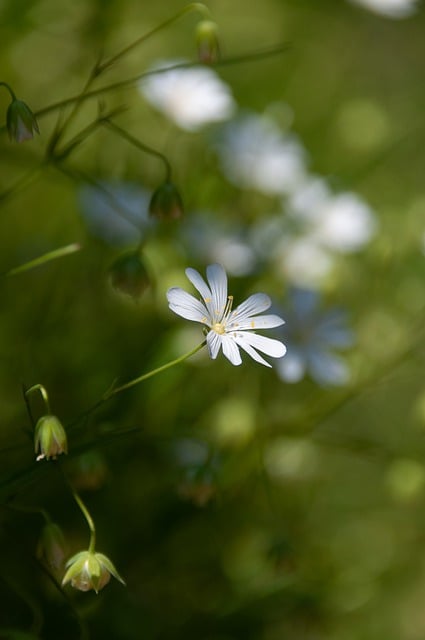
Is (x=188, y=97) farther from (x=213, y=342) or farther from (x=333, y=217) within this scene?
(x=213, y=342)

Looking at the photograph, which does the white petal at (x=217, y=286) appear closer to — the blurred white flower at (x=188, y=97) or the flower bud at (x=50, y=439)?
the flower bud at (x=50, y=439)

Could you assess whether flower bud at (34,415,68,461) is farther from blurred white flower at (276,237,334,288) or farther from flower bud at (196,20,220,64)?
blurred white flower at (276,237,334,288)

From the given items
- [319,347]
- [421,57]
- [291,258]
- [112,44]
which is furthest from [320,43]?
[319,347]

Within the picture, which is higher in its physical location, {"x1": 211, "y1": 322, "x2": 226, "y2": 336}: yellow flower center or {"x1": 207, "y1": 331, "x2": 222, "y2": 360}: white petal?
{"x1": 211, "y1": 322, "x2": 226, "y2": 336}: yellow flower center

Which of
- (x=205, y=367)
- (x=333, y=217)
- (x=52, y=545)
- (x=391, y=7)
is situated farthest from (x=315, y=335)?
(x=391, y=7)

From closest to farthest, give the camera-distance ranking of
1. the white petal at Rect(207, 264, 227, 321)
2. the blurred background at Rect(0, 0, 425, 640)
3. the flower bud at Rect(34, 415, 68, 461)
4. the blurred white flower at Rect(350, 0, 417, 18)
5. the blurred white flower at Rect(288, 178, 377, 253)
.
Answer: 1. the flower bud at Rect(34, 415, 68, 461)
2. the white petal at Rect(207, 264, 227, 321)
3. the blurred background at Rect(0, 0, 425, 640)
4. the blurred white flower at Rect(288, 178, 377, 253)
5. the blurred white flower at Rect(350, 0, 417, 18)

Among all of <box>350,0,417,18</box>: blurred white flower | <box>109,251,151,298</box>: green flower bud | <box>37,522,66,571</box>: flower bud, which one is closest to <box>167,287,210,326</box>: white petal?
<box>109,251,151,298</box>: green flower bud

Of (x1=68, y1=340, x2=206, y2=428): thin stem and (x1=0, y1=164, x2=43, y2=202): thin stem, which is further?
(x1=0, y1=164, x2=43, y2=202): thin stem
